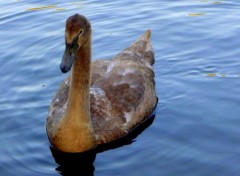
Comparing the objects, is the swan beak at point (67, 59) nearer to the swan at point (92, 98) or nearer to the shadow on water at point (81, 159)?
the swan at point (92, 98)

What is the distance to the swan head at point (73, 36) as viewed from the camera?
922 centimetres

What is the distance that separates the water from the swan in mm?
273

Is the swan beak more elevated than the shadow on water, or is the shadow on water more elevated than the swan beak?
the swan beak

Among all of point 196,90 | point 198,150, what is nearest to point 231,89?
point 196,90

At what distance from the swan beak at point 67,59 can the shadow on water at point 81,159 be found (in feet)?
4.60

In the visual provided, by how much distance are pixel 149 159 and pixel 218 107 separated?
195 centimetres

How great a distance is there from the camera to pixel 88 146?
9914mm

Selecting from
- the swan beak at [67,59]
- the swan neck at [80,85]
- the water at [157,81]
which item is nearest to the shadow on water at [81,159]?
the water at [157,81]

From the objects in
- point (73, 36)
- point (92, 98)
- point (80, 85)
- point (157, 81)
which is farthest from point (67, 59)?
point (157, 81)

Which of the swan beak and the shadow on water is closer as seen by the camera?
the swan beak

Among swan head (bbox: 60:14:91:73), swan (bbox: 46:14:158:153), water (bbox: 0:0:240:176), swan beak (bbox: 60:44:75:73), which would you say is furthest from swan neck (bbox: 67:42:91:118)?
water (bbox: 0:0:240:176)

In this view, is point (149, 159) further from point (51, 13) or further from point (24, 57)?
point (51, 13)

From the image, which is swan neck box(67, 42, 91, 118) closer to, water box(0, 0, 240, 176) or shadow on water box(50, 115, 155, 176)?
shadow on water box(50, 115, 155, 176)

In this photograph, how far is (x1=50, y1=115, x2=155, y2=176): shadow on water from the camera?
372 inches
